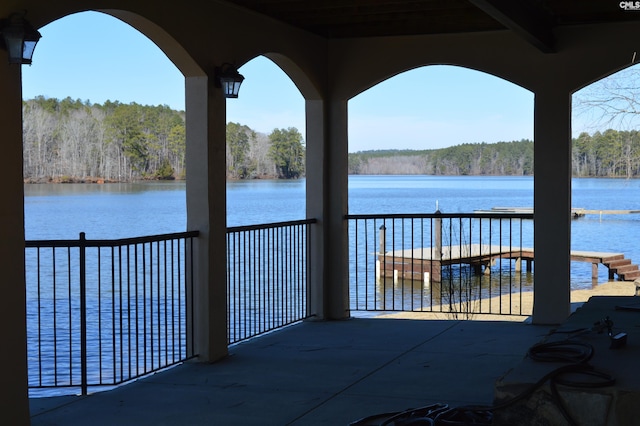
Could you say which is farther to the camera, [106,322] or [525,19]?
[106,322]

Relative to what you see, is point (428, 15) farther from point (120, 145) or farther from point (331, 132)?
point (120, 145)

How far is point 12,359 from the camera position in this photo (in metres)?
4.29

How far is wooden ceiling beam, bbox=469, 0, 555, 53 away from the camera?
208 inches

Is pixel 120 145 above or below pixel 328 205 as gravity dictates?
above

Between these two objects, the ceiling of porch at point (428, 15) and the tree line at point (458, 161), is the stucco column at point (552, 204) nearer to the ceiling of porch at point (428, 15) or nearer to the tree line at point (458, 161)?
the ceiling of porch at point (428, 15)

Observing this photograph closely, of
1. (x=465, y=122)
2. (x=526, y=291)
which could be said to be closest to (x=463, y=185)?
(x=465, y=122)

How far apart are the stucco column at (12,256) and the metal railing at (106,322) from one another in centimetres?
72

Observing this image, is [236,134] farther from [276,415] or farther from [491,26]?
[276,415]

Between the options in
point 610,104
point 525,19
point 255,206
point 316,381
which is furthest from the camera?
point 255,206

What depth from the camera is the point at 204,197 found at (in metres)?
6.23

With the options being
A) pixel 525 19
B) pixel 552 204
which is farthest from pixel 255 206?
pixel 525 19

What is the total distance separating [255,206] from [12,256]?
40.6 meters

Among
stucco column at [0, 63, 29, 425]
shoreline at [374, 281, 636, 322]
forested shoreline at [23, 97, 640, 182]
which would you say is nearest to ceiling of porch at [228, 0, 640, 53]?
stucco column at [0, 63, 29, 425]

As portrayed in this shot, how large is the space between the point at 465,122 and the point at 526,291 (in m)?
29.7
